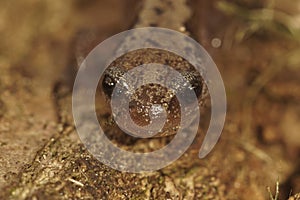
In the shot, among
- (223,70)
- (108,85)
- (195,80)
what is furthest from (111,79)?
(223,70)

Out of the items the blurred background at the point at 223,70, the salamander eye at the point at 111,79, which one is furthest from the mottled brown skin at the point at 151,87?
the blurred background at the point at 223,70

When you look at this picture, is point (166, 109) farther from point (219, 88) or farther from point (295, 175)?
point (295, 175)

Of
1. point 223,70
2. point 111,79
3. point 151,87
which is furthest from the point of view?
point 223,70

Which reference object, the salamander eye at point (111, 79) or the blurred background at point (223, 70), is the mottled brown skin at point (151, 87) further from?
the blurred background at point (223, 70)

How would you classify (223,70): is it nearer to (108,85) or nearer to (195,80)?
(195,80)

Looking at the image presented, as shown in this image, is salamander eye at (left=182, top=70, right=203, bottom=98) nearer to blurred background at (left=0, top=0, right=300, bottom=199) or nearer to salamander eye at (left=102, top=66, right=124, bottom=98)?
salamander eye at (left=102, top=66, right=124, bottom=98)

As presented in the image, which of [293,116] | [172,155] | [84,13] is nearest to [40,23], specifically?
[84,13]

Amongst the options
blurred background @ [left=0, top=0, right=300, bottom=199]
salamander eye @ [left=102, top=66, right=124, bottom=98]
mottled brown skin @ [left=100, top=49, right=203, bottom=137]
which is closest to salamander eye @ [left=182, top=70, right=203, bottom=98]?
mottled brown skin @ [left=100, top=49, right=203, bottom=137]
